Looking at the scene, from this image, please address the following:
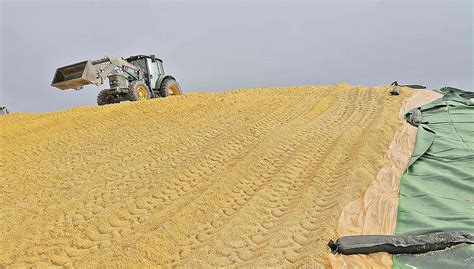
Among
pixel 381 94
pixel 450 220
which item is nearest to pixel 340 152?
pixel 450 220

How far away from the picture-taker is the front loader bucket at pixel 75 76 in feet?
31.4

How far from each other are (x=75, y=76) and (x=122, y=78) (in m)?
1.79

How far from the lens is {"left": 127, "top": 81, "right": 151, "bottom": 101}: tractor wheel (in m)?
10.9

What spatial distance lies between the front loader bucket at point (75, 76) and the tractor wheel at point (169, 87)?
9.99 ft

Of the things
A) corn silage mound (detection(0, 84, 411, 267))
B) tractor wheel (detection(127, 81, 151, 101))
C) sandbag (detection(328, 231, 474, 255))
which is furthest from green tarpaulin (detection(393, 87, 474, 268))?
tractor wheel (detection(127, 81, 151, 101))

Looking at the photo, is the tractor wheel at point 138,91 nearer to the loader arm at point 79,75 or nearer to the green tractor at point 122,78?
the green tractor at point 122,78

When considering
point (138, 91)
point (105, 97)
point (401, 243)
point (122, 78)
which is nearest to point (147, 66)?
point (122, 78)

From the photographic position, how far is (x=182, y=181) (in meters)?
4.91

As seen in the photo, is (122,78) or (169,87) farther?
(169,87)

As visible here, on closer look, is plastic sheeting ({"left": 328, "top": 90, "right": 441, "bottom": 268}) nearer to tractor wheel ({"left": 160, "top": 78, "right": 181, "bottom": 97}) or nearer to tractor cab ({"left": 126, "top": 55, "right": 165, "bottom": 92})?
tractor wheel ({"left": 160, "top": 78, "right": 181, "bottom": 97})

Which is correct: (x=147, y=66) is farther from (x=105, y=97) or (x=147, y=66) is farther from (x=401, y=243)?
(x=401, y=243)

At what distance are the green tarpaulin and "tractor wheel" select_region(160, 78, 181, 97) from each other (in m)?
8.57

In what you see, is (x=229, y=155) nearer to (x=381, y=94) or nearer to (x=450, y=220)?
(x=450, y=220)

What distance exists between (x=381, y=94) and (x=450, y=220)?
24.9 ft
